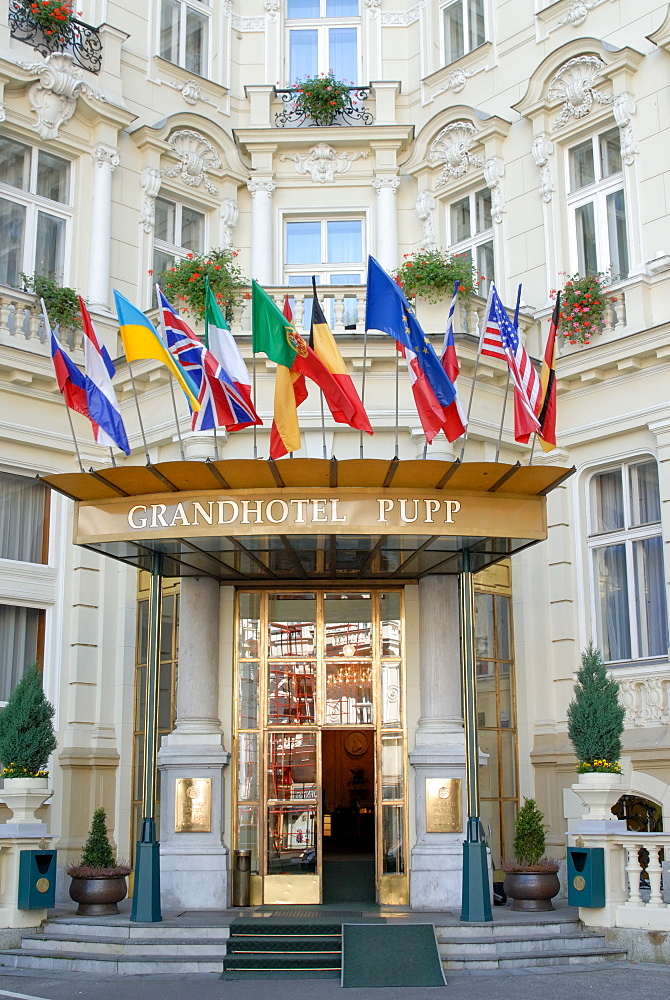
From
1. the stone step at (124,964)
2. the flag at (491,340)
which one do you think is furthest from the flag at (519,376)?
the stone step at (124,964)

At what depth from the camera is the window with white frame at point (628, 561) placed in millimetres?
16156

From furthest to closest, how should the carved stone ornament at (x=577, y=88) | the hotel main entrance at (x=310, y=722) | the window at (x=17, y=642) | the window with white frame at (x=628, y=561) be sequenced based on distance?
1. the carved stone ornament at (x=577, y=88)
2. the window at (x=17, y=642)
3. the window with white frame at (x=628, y=561)
4. the hotel main entrance at (x=310, y=722)

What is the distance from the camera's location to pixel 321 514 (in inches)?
501

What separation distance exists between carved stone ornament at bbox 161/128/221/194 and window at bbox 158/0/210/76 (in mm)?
1469

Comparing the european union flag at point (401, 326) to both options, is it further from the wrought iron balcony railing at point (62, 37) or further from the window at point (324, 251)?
the wrought iron balcony railing at point (62, 37)

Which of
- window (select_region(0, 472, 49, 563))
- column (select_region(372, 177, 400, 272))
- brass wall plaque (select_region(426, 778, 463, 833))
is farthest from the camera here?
column (select_region(372, 177, 400, 272))

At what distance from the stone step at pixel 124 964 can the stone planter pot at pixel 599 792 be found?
173 inches

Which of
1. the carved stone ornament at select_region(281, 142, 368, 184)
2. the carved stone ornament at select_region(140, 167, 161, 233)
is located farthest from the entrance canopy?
the carved stone ornament at select_region(281, 142, 368, 184)

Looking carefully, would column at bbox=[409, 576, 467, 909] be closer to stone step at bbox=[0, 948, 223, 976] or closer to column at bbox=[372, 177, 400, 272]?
stone step at bbox=[0, 948, 223, 976]

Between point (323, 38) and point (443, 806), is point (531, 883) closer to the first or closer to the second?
point (443, 806)

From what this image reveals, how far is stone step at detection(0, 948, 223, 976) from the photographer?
39.5 feet

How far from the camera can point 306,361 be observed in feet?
43.1

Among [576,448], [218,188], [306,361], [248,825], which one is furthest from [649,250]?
[248,825]

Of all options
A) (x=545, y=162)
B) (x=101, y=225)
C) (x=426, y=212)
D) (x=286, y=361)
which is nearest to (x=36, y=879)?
(x=286, y=361)
